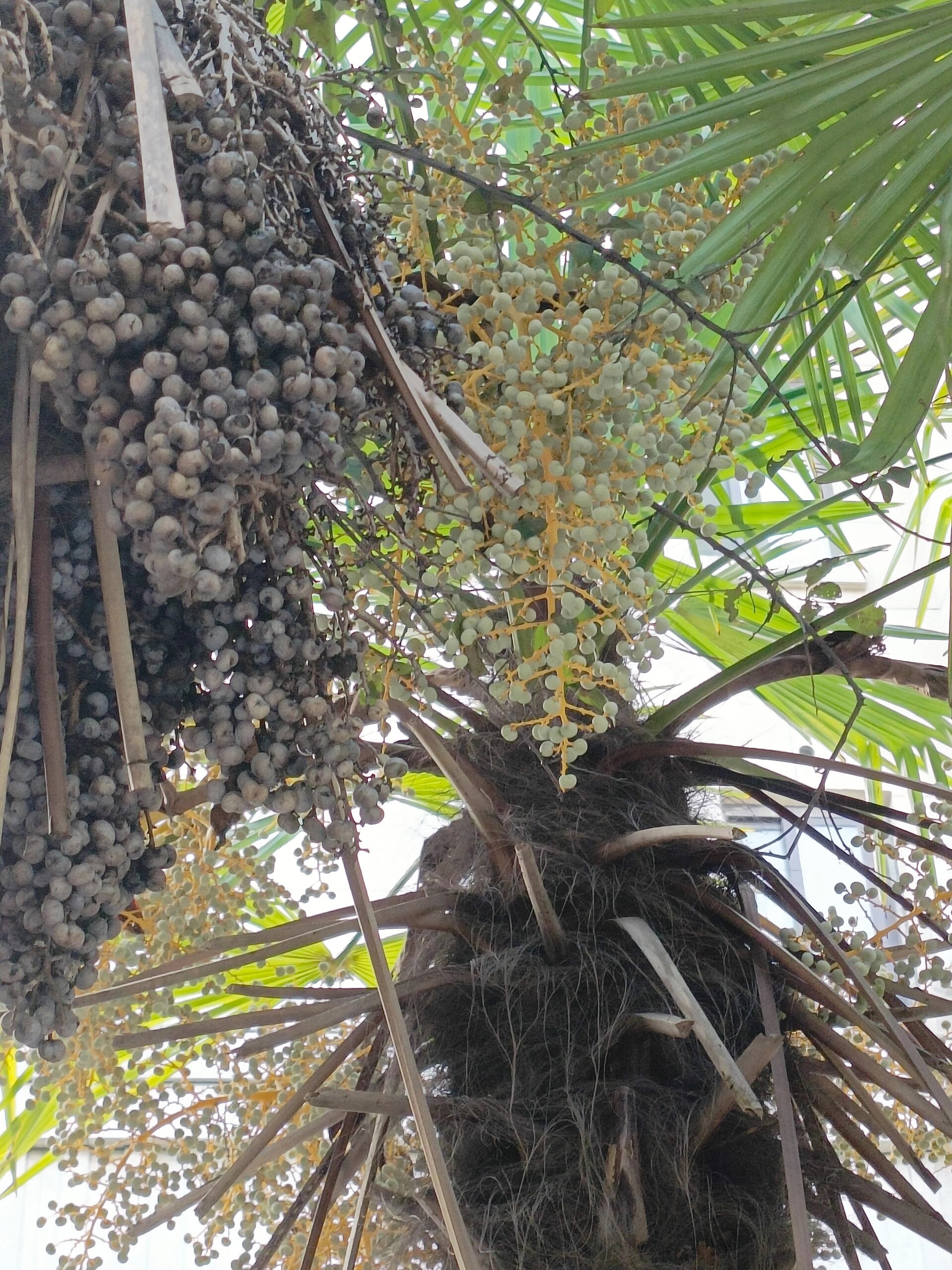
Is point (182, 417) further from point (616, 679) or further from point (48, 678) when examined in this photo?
point (616, 679)

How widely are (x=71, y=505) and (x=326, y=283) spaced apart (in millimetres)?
125

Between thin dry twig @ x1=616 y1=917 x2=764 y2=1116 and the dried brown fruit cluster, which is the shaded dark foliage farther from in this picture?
the dried brown fruit cluster

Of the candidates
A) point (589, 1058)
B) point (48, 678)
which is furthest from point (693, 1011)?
point (48, 678)

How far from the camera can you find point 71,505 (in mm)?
418

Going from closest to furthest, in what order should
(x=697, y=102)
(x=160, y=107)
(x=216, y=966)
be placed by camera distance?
(x=160, y=107), (x=216, y=966), (x=697, y=102)

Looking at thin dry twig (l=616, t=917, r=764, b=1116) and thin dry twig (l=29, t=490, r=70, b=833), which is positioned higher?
thin dry twig (l=29, t=490, r=70, b=833)

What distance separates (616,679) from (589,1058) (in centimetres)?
24

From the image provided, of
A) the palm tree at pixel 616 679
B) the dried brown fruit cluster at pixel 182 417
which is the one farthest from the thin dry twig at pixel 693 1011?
the dried brown fruit cluster at pixel 182 417

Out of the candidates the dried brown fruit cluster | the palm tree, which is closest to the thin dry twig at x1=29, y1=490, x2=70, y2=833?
the dried brown fruit cluster

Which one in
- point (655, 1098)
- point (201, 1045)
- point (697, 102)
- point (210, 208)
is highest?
point (697, 102)

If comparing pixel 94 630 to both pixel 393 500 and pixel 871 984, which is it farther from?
pixel 871 984

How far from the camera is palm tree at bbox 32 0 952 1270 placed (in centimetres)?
50

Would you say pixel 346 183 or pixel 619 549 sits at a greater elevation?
pixel 346 183

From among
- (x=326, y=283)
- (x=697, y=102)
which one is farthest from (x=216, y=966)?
(x=697, y=102)
